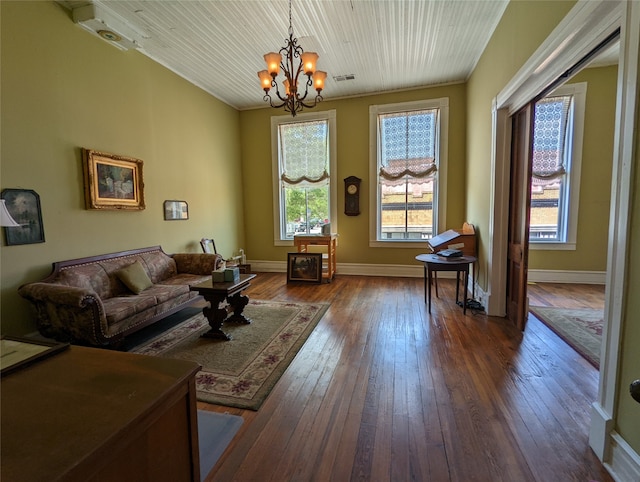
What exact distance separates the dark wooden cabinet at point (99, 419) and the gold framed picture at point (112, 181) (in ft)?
Answer: 9.66

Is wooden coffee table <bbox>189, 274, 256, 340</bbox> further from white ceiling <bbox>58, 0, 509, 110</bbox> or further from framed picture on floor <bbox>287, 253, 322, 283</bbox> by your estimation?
white ceiling <bbox>58, 0, 509, 110</bbox>

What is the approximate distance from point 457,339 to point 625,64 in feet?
7.80

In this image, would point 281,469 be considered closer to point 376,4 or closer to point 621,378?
point 621,378

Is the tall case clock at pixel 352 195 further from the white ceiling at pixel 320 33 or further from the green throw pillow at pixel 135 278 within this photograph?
the green throw pillow at pixel 135 278

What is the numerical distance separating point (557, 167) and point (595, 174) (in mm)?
521

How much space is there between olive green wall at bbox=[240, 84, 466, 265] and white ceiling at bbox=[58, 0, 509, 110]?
24.4 inches

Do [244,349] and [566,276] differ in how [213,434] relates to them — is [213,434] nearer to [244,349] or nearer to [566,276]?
[244,349]

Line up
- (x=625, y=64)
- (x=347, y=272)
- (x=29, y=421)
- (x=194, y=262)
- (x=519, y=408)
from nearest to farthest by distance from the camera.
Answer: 1. (x=29, y=421)
2. (x=625, y=64)
3. (x=519, y=408)
4. (x=194, y=262)
5. (x=347, y=272)

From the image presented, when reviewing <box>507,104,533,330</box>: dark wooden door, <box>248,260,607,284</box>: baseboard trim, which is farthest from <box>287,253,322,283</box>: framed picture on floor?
<box>507,104,533,330</box>: dark wooden door

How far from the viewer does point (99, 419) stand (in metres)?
0.72

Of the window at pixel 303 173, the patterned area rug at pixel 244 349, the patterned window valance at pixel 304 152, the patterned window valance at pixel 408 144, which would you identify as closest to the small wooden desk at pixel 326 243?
the window at pixel 303 173

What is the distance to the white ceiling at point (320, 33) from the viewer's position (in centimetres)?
313

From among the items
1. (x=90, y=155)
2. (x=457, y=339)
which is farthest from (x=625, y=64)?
(x=90, y=155)

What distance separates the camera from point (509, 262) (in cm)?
339
